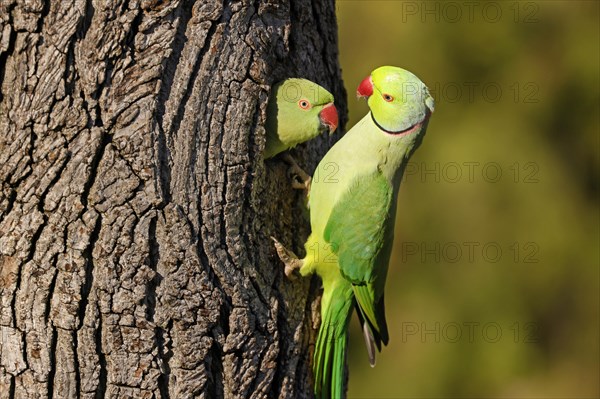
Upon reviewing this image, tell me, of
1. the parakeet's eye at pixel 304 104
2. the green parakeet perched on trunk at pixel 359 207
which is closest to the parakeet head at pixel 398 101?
the green parakeet perched on trunk at pixel 359 207

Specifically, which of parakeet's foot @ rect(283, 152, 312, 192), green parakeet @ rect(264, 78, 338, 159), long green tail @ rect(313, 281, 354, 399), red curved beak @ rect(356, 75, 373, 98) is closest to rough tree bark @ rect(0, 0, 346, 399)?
green parakeet @ rect(264, 78, 338, 159)

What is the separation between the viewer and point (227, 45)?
8.71ft

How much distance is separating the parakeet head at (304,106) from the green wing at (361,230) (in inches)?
11.5

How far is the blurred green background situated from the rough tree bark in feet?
12.1

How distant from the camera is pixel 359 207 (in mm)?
3059

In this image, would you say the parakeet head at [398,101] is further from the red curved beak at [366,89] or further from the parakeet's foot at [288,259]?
the parakeet's foot at [288,259]

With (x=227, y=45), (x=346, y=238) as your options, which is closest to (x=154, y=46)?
(x=227, y=45)

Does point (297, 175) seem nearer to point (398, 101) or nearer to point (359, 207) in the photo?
point (359, 207)

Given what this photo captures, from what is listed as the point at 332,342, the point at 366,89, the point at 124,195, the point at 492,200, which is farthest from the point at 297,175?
the point at 492,200

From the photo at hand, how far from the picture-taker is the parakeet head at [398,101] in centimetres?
301

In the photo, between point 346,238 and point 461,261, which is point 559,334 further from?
point 346,238

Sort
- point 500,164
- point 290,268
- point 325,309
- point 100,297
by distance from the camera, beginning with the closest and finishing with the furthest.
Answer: point 100,297, point 290,268, point 325,309, point 500,164

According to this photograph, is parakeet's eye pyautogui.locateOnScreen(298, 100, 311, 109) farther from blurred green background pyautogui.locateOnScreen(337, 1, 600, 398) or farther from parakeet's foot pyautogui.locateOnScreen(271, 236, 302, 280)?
blurred green background pyautogui.locateOnScreen(337, 1, 600, 398)

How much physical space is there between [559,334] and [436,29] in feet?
9.02
